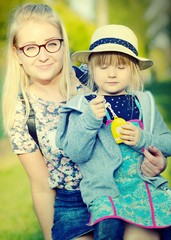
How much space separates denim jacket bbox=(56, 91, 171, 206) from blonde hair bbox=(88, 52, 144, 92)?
133mm

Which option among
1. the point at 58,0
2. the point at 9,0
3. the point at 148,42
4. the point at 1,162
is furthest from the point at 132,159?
the point at 148,42

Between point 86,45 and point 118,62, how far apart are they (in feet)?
36.1

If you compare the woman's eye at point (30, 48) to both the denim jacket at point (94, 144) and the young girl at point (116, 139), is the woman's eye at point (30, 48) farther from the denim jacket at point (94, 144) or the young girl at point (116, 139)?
the denim jacket at point (94, 144)

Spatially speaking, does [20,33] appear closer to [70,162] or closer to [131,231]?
[70,162]

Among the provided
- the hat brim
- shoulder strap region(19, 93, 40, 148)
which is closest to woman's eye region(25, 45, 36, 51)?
the hat brim

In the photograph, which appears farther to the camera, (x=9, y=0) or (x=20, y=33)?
(x=9, y=0)

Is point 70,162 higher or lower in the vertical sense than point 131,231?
higher

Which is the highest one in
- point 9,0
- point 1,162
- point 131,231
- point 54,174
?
point 9,0

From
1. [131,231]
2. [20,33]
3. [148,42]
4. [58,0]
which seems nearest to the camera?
[131,231]

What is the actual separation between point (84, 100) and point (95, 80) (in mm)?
140

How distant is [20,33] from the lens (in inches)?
143

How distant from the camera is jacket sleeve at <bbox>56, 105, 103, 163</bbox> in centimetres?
312

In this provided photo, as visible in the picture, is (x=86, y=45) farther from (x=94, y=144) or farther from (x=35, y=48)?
(x=94, y=144)

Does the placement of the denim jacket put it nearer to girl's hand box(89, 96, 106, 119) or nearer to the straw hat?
girl's hand box(89, 96, 106, 119)
